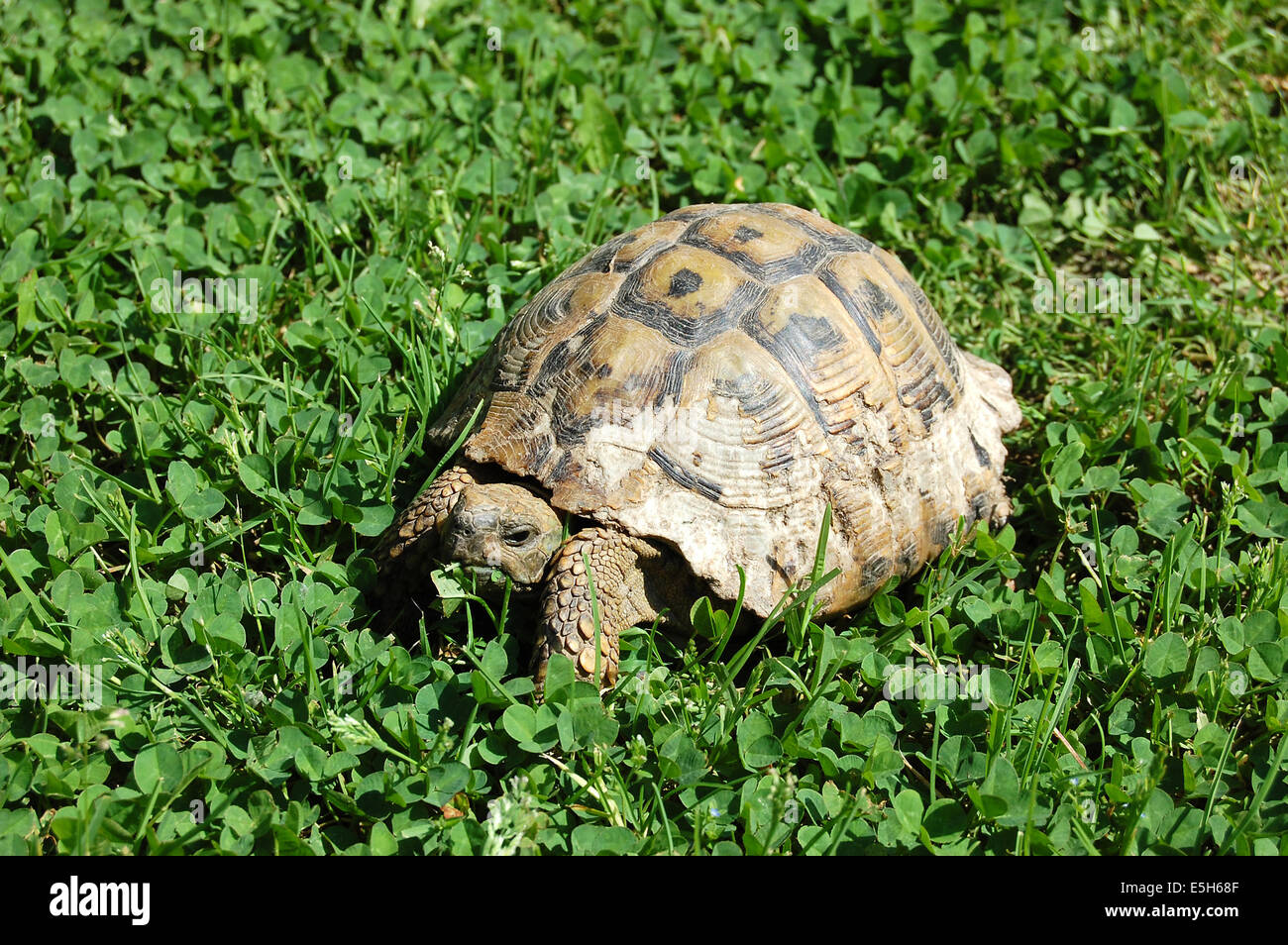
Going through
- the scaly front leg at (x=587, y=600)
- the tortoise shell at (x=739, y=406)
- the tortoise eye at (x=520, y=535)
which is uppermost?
the tortoise shell at (x=739, y=406)

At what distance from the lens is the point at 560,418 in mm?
3055

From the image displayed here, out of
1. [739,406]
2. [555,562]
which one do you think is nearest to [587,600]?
[555,562]

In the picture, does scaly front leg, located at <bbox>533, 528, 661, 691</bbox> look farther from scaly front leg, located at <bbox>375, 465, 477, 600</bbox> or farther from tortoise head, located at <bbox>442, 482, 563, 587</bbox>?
scaly front leg, located at <bbox>375, 465, 477, 600</bbox>

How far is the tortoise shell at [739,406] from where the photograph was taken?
3.00 meters

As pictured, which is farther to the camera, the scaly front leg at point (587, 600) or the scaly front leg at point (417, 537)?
the scaly front leg at point (417, 537)

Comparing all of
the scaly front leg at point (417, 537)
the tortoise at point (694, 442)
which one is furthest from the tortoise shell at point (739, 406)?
the scaly front leg at point (417, 537)

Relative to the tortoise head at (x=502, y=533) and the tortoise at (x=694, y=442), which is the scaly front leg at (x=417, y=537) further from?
the tortoise head at (x=502, y=533)

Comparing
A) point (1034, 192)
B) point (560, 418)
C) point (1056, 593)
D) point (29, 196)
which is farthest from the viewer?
point (1034, 192)

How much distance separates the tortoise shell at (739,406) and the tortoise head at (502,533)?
0.08 meters

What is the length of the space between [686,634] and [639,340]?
87 centimetres

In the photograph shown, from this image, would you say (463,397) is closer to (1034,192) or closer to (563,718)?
(563,718)

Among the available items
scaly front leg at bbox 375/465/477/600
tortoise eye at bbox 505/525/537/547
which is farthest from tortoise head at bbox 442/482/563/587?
scaly front leg at bbox 375/465/477/600
